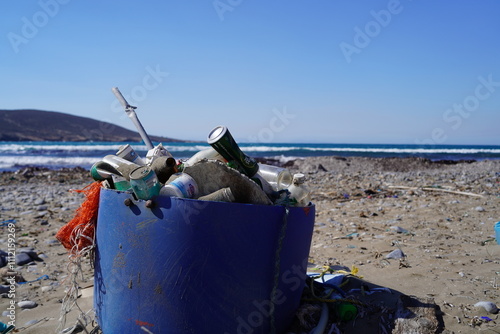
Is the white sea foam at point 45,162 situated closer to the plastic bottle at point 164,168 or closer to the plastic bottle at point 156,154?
the plastic bottle at point 156,154

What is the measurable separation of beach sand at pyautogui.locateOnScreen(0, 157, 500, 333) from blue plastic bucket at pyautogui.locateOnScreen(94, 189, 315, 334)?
0.48 meters

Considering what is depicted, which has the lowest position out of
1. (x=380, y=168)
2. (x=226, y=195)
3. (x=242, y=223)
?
(x=380, y=168)

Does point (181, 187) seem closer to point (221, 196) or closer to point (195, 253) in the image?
point (221, 196)

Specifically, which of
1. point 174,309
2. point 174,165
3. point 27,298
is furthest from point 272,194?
point 27,298

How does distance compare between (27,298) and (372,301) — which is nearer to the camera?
(372,301)

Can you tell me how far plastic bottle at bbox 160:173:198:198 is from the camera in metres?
1.91

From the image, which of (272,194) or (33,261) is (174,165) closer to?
(272,194)

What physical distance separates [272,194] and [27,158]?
77.5 feet

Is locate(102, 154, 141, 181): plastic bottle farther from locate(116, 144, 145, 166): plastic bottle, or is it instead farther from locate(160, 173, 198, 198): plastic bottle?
locate(160, 173, 198, 198): plastic bottle

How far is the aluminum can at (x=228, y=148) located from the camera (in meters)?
2.21

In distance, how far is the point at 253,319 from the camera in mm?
1980

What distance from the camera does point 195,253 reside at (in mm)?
1811

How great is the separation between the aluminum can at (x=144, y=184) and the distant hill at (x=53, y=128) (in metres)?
45.3

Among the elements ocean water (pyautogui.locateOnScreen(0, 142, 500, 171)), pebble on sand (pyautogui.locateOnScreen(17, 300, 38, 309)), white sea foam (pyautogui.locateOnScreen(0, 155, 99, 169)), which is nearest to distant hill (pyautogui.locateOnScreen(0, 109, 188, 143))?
ocean water (pyautogui.locateOnScreen(0, 142, 500, 171))
